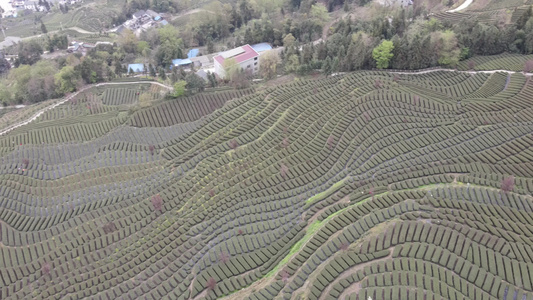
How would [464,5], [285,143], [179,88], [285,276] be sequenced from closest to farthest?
[285,276] → [285,143] → [179,88] → [464,5]

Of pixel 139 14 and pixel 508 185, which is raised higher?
pixel 139 14

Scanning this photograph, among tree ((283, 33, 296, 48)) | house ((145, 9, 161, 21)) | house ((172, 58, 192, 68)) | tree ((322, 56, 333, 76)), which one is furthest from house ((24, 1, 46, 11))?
tree ((322, 56, 333, 76))

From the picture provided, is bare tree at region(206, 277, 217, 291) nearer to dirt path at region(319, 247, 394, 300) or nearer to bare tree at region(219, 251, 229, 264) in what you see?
bare tree at region(219, 251, 229, 264)

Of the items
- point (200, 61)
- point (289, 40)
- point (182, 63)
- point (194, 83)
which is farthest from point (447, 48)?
point (182, 63)

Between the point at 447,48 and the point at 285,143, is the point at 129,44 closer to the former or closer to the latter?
the point at 285,143

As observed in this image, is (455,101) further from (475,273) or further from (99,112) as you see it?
(99,112)

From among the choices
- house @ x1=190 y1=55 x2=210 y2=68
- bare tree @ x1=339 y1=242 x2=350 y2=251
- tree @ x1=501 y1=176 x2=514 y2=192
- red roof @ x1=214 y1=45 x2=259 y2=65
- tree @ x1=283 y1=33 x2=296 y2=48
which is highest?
red roof @ x1=214 y1=45 x2=259 y2=65
